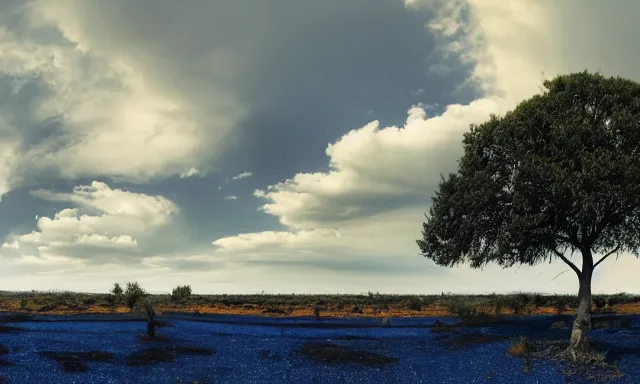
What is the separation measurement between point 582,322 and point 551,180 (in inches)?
405

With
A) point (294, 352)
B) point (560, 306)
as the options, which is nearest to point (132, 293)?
point (294, 352)

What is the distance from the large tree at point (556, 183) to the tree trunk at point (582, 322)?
2.7 inches

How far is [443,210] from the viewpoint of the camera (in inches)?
1500

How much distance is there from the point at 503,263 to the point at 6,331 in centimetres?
4816

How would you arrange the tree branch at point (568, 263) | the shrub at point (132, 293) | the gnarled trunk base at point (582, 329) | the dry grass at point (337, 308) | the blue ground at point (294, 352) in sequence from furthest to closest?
the dry grass at point (337, 308) < the shrub at point (132, 293) < the tree branch at point (568, 263) < the gnarled trunk base at point (582, 329) < the blue ground at point (294, 352)

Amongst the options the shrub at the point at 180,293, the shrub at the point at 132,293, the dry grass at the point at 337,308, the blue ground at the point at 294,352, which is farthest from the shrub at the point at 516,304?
the shrub at the point at 180,293

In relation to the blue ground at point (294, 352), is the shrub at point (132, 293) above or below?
above

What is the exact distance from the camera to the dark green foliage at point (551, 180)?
31.1m

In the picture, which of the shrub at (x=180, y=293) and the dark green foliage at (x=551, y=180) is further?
the shrub at (x=180, y=293)

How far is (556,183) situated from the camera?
31.1 m

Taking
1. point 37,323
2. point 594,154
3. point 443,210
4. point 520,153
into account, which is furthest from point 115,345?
point 594,154

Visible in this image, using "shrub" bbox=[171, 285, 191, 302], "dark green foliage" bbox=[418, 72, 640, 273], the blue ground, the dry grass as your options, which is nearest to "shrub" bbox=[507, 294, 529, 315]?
the dry grass

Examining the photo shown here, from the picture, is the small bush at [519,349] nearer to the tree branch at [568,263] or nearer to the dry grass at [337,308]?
the tree branch at [568,263]

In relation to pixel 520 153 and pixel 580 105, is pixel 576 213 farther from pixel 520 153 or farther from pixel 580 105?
pixel 580 105
